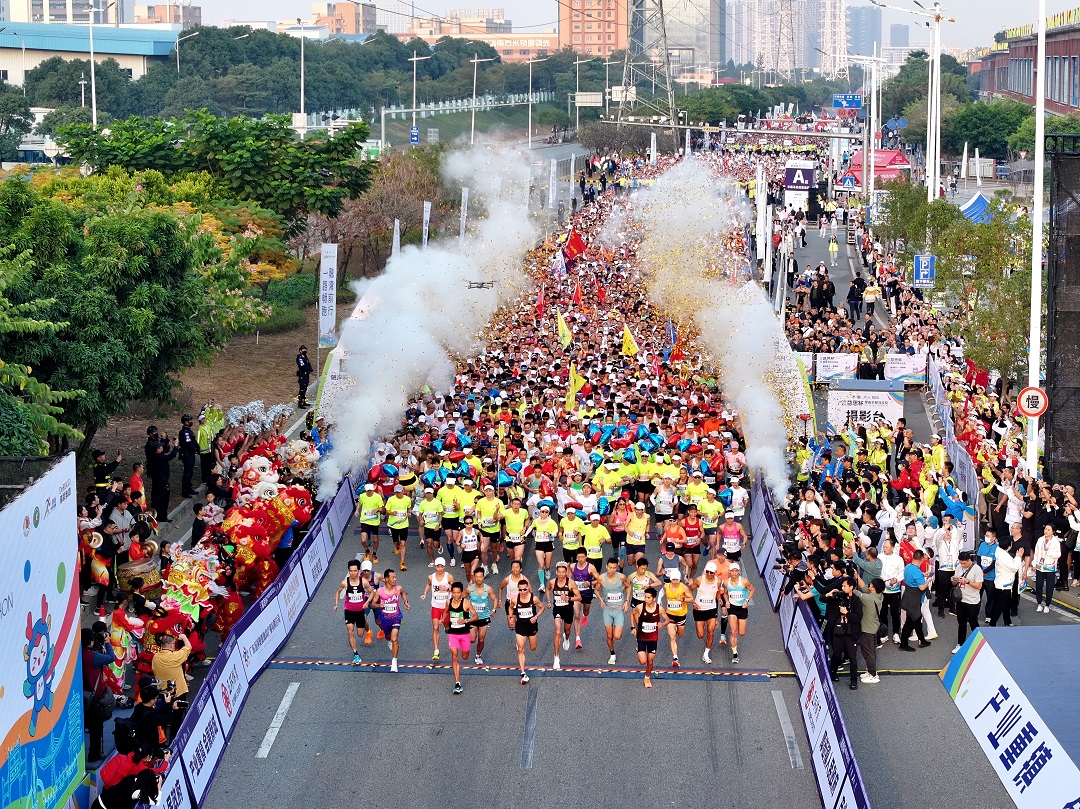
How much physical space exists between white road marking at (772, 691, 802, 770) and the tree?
27.9 meters

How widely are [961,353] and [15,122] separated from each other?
6908cm

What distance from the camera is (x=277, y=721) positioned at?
1371 cm

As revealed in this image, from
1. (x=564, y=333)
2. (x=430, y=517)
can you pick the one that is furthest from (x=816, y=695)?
(x=564, y=333)

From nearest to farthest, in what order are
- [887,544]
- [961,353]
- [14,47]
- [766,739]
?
[766,739] → [887,544] → [961,353] → [14,47]

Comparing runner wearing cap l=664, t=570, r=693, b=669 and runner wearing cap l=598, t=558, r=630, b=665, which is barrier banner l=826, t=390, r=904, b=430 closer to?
runner wearing cap l=664, t=570, r=693, b=669

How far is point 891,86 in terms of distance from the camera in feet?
494

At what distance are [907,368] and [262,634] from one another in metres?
20.0

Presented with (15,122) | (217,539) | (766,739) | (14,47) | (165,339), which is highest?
(14,47)

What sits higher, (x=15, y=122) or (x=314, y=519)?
(x=15, y=122)

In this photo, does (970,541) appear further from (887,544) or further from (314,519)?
(314,519)

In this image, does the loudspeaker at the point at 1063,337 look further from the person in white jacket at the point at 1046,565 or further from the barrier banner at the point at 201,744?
the barrier banner at the point at 201,744

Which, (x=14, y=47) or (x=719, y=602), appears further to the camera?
(x=14, y=47)

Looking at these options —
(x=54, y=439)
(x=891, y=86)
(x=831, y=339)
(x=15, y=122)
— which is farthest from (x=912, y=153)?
(x=54, y=439)

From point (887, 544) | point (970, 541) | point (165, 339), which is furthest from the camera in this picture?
point (165, 339)
